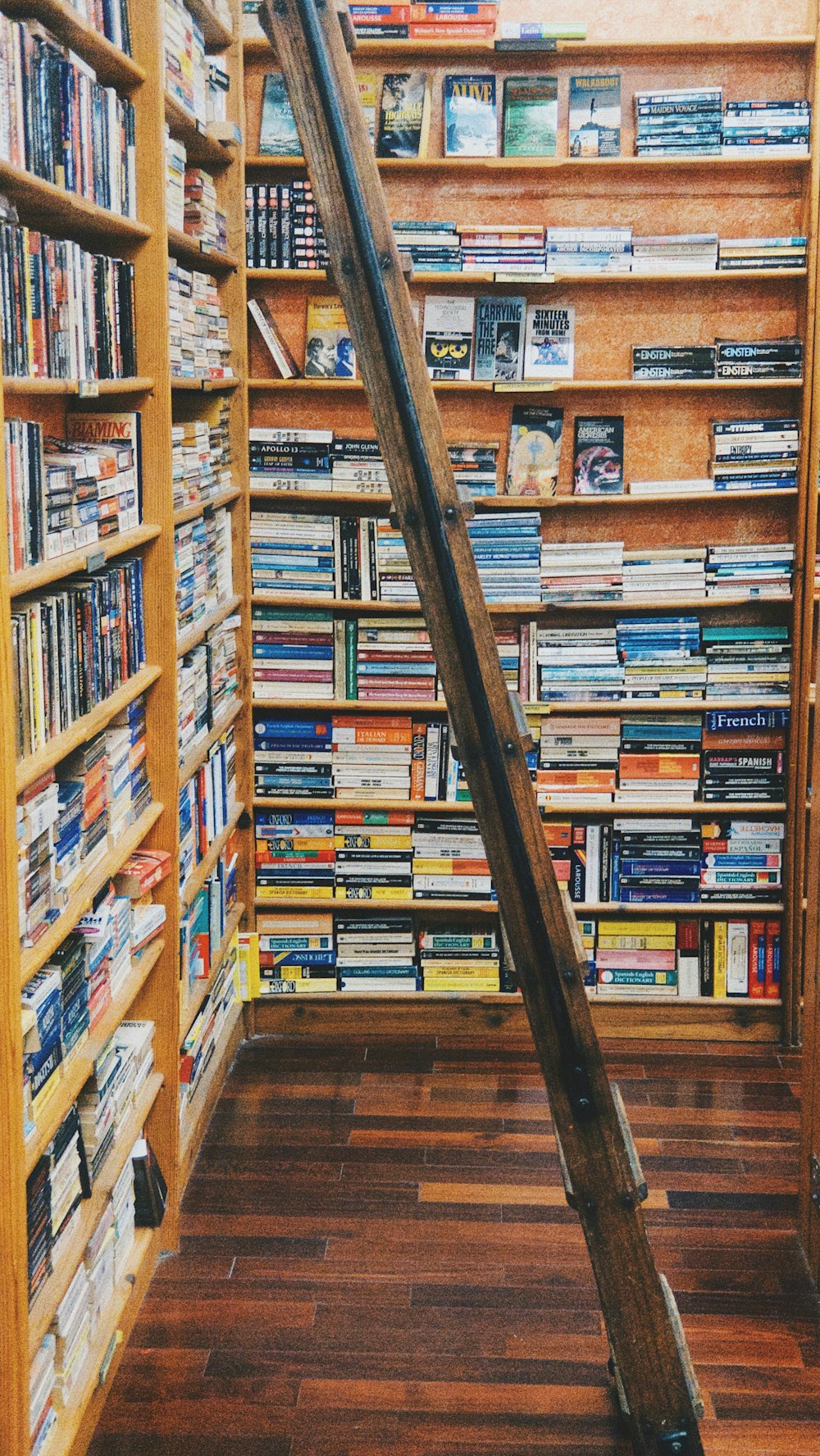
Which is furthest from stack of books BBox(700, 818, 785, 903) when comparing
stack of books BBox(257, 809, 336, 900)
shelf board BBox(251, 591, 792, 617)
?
stack of books BBox(257, 809, 336, 900)

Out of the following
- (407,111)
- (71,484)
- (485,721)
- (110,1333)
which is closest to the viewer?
(485,721)

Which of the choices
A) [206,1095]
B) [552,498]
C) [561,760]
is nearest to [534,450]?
[552,498]

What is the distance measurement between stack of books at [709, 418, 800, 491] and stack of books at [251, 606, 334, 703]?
4.01ft

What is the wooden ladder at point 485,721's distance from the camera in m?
2.13

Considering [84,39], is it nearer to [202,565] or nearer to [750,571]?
[202,565]

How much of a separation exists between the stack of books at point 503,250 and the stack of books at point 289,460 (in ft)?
2.07

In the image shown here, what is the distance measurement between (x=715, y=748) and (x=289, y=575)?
135 cm

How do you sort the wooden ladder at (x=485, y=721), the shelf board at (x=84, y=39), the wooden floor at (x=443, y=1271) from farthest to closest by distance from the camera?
the wooden floor at (x=443, y=1271), the shelf board at (x=84, y=39), the wooden ladder at (x=485, y=721)

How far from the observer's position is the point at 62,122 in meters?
2.47

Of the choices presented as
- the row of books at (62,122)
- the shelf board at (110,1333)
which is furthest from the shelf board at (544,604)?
the shelf board at (110,1333)

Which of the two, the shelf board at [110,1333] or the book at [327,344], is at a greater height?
the book at [327,344]

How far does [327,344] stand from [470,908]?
1709 millimetres

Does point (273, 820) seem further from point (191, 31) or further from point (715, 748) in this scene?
point (191, 31)

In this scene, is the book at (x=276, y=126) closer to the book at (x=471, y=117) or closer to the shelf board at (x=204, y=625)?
the book at (x=471, y=117)
